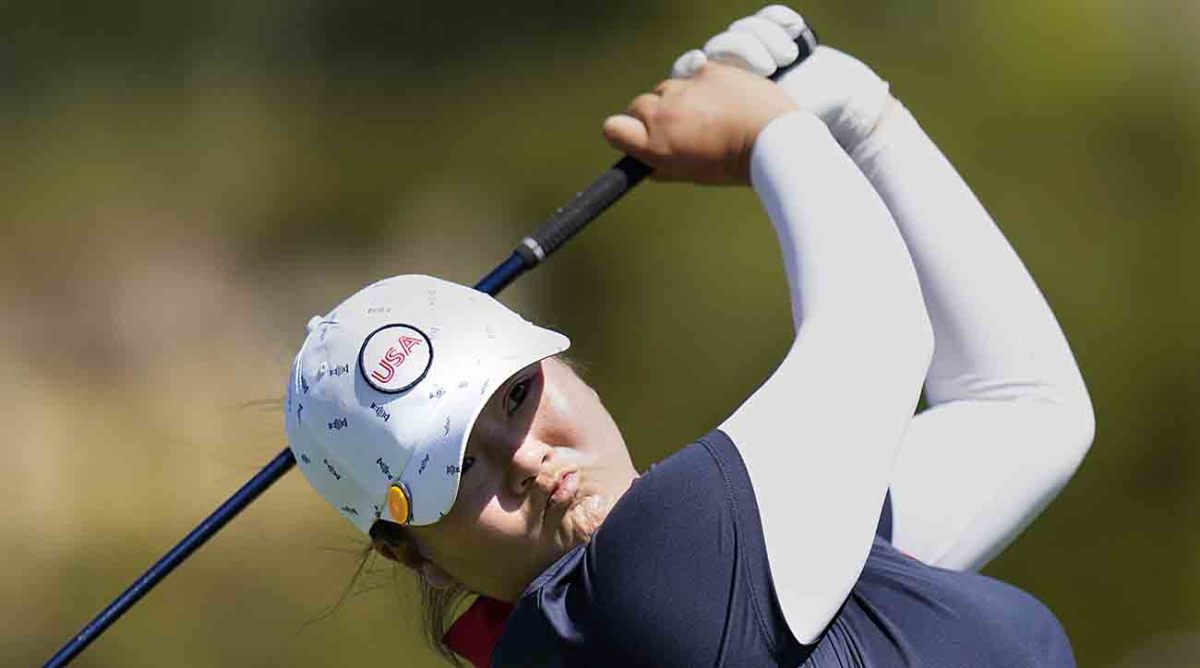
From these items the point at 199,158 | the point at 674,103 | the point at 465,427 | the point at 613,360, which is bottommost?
the point at 613,360

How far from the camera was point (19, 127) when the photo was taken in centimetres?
276

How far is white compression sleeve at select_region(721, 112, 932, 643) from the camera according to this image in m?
0.85

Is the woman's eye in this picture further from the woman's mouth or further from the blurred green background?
the blurred green background

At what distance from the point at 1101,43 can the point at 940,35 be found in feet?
0.84

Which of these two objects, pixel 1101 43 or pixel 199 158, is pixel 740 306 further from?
pixel 199 158

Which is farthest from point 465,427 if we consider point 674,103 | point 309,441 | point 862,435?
point 674,103

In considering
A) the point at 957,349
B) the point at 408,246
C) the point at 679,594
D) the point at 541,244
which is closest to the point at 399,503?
the point at 679,594

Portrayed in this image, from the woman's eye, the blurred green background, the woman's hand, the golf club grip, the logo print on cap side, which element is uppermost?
the woman's hand

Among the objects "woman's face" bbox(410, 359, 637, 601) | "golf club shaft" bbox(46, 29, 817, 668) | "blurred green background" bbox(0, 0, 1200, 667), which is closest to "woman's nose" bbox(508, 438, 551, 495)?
"woman's face" bbox(410, 359, 637, 601)

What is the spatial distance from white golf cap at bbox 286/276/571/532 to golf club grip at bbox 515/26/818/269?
9.3 inches

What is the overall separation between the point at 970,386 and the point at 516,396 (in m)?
0.37

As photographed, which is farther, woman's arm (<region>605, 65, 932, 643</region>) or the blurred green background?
the blurred green background

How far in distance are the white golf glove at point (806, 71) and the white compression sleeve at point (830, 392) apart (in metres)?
0.17

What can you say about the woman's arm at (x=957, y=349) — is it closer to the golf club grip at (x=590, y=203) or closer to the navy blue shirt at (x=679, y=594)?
the golf club grip at (x=590, y=203)
